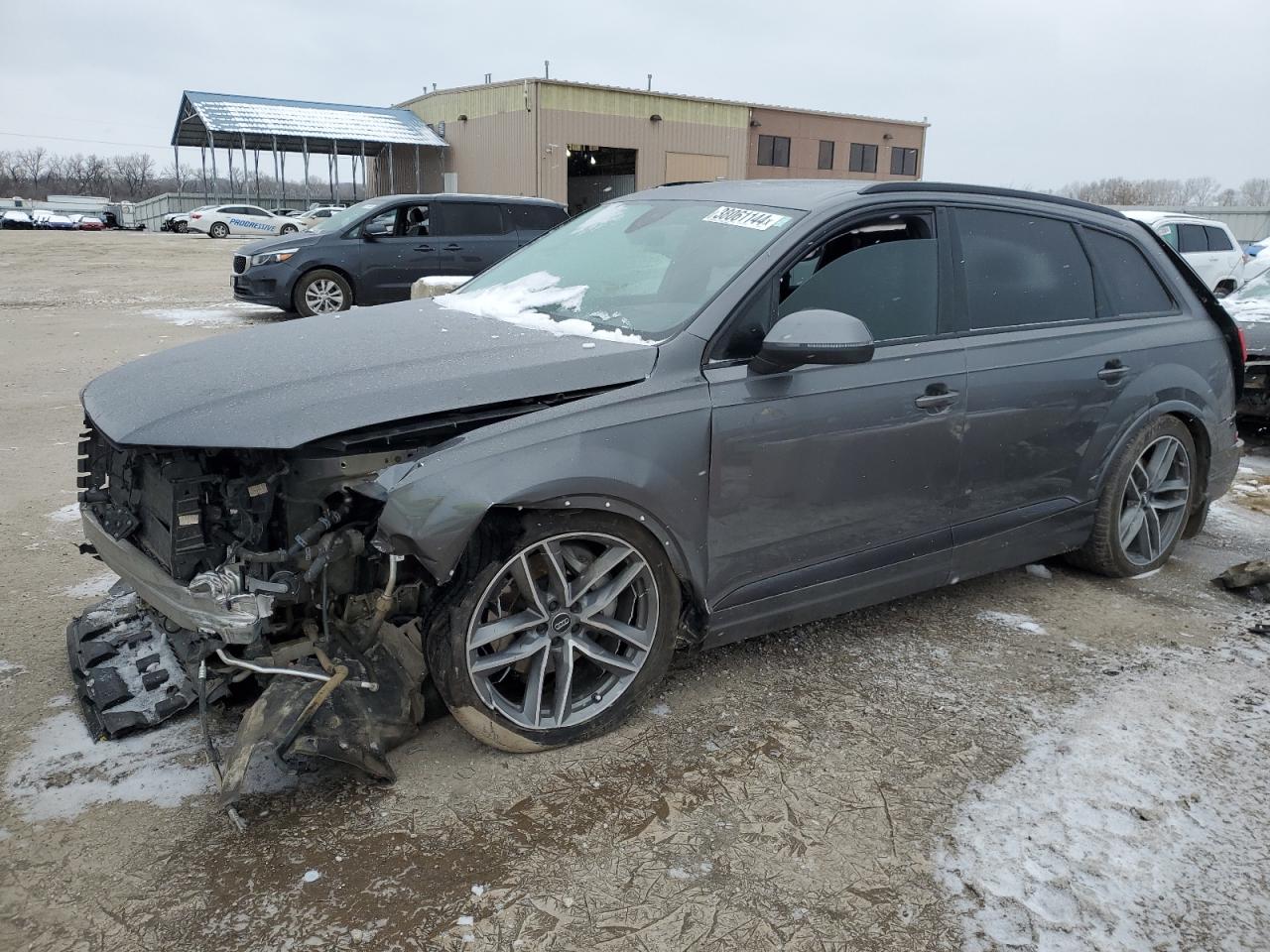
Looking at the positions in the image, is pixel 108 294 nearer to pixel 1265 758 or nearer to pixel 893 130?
pixel 1265 758

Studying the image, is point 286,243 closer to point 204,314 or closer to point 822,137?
point 204,314

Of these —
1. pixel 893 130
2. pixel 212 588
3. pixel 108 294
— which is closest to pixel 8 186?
pixel 893 130

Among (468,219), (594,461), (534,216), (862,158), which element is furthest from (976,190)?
(862,158)

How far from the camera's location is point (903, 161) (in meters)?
50.1

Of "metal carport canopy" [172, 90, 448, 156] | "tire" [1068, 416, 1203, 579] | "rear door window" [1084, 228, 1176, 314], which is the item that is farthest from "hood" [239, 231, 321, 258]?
"metal carport canopy" [172, 90, 448, 156]

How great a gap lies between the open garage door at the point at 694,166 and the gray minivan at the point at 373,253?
87.3ft

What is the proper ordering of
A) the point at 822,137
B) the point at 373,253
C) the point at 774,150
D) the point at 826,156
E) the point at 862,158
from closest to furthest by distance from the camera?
the point at 373,253, the point at 774,150, the point at 822,137, the point at 826,156, the point at 862,158

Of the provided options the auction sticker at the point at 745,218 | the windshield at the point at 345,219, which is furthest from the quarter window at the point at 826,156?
the auction sticker at the point at 745,218

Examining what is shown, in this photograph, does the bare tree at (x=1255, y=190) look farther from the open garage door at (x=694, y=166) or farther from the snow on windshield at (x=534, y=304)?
the snow on windshield at (x=534, y=304)

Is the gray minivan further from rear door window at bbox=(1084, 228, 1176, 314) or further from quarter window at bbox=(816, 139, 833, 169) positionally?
quarter window at bbox=(816, 139, 833, 169)

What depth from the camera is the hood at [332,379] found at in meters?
2.67

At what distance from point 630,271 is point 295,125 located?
37804mm

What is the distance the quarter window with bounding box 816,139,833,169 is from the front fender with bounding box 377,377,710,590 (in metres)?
46.0

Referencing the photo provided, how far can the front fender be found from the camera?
104 inches
